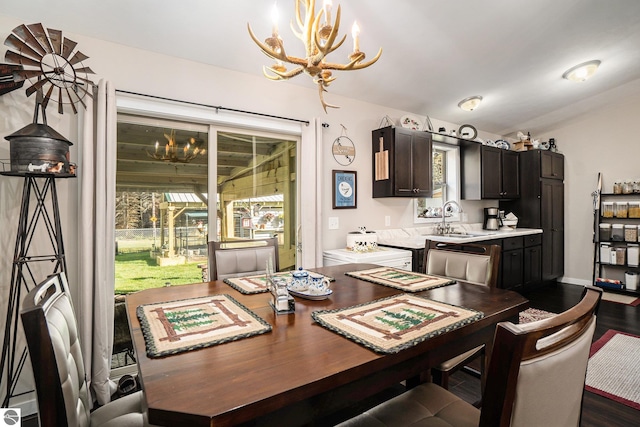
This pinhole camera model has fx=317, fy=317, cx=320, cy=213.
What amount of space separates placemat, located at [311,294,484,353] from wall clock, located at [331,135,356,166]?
7.57 feet

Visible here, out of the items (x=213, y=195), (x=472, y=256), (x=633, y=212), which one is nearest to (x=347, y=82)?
(x=213, y=195)

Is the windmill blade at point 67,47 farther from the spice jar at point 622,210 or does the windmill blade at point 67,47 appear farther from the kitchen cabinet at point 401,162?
the spice jar at point 622,210

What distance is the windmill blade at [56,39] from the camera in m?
1.84

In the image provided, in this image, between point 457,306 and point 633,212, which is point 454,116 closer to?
point 633,212

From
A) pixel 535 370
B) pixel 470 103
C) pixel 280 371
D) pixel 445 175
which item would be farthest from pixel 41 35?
pixel 445 175

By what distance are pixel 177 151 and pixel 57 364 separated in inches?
87.1

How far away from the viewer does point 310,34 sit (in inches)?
59.7

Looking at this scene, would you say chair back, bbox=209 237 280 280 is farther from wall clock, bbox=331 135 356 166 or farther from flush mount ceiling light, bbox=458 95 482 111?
flush mount ceiling light, bbox=458 95 482 111

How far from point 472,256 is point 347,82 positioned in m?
2.17

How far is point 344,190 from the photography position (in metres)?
3.49

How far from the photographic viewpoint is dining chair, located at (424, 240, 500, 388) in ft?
5.23

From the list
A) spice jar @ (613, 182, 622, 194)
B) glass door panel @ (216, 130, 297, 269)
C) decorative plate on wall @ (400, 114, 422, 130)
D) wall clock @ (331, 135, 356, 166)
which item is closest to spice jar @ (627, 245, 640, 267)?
spice jar @ (613, 182, 622, 194)

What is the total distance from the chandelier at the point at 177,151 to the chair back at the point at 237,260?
109cm

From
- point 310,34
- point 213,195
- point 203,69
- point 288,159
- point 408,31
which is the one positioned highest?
point 408,31
